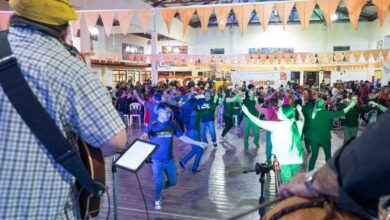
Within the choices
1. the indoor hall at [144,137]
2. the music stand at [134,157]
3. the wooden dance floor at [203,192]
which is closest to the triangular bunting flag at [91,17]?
the indoor hall at [144,137]

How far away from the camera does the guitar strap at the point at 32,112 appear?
41.8 inches

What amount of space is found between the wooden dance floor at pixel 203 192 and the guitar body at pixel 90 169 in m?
2.94

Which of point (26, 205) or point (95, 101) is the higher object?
point (95, 101)

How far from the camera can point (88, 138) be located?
117cm

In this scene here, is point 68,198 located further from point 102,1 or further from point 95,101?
point 102,1

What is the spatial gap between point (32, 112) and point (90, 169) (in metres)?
0.31

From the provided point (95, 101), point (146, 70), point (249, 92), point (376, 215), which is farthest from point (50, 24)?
point (146, 70)

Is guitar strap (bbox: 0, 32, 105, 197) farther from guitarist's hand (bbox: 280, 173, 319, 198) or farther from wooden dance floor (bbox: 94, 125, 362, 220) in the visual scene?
wooden dance floor (bbox: 94, 125, 362, 220)

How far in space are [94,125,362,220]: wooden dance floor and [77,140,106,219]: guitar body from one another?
2.94m

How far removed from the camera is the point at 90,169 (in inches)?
48.4

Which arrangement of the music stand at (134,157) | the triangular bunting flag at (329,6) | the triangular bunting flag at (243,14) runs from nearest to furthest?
the music stand at (134,157) → the triangular bunting flag at (329,6) → the triangular bunting flag at (243,14)

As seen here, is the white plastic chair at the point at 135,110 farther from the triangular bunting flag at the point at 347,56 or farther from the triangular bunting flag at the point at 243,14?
the triangular bunting flag at the point at 347,56

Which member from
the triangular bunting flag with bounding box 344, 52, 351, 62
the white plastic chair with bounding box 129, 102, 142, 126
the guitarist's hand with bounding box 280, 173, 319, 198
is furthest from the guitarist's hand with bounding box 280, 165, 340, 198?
the triangular bunting flag with bounding box 344, 52, 351, 62

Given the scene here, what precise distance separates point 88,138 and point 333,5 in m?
6.57
